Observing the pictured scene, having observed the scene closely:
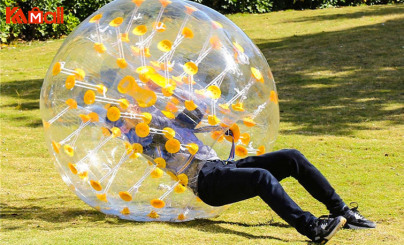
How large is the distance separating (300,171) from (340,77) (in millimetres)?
7404

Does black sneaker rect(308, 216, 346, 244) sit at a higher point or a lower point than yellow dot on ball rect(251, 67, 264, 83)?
lower

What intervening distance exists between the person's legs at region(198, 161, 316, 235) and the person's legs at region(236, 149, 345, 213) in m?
0.25

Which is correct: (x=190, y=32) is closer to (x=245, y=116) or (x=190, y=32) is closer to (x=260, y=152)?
(x=245, y=116)

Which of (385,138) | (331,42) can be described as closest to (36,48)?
(331,42)

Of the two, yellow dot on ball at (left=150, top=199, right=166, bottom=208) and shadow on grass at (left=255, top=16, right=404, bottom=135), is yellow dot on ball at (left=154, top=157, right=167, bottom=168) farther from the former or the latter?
shadow on grass at (left=255, top=16, right=404, bottom=135)

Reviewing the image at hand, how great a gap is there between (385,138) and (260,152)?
11.7ft

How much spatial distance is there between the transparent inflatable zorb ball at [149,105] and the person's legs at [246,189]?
132mm

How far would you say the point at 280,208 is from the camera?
15.8ft

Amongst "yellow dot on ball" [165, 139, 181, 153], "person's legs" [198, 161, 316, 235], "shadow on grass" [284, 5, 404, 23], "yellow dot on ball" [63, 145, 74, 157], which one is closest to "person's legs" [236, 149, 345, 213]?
"person's legs" [198, 161, 316, 235]

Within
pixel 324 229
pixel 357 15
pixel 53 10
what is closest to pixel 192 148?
pixel 324 229

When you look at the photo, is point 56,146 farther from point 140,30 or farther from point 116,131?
point 140,30

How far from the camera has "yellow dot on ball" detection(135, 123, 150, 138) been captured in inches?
202

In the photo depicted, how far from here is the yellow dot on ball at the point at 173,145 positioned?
5160 millimetres

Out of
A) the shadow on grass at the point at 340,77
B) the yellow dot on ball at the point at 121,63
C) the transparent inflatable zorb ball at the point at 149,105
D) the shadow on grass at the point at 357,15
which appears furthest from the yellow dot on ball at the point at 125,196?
the shadow on grass at the point at 357,15
